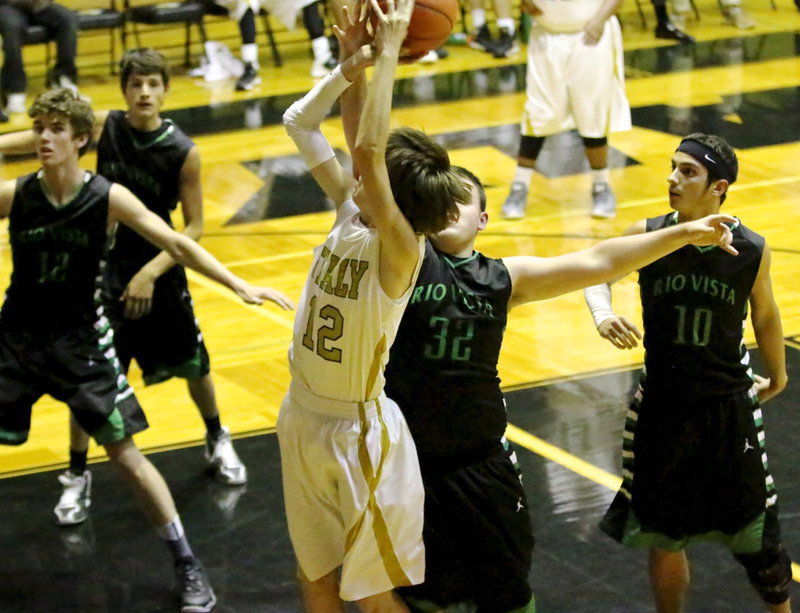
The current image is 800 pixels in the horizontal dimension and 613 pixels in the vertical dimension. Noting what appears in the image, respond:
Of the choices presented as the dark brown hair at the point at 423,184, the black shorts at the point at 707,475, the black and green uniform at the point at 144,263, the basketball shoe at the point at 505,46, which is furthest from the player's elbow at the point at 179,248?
the basketball shoe at the point at 505,46

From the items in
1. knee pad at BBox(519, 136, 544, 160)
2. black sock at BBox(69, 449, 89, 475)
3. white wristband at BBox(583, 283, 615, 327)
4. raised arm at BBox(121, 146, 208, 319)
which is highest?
white wristband at BBox(583, 283, 615, 327)

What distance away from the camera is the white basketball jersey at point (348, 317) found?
3367 mm

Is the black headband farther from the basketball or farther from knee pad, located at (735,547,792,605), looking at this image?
knee pad, located at (735,547,792,605)

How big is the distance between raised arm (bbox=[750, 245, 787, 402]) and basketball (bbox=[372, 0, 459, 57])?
1166 mm

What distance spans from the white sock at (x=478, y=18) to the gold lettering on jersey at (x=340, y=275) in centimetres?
1193

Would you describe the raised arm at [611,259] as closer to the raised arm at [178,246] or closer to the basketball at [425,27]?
the basketball at [425,27]

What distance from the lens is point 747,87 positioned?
41.5ft

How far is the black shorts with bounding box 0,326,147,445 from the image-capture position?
467cm

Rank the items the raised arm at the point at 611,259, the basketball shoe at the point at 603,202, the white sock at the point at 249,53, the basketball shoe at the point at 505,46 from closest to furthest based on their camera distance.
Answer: the raised arm at the point at 611,259 → the basketball shoe at the point at 603,202 → the white sock at the point at 249,53 → the basketball shoe at the point at 505,46

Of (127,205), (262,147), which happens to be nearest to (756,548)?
(127,205)

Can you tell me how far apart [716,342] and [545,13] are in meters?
5.47

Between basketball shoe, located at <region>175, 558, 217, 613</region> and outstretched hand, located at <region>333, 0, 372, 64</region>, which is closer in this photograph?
outstretched hand, located at <region>333, 0, 372, 64</region>

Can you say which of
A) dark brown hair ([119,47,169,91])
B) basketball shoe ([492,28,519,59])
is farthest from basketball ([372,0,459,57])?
basketball shoe ([492,28,519,59])

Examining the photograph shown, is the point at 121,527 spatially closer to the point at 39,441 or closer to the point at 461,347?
the point at 39,441
